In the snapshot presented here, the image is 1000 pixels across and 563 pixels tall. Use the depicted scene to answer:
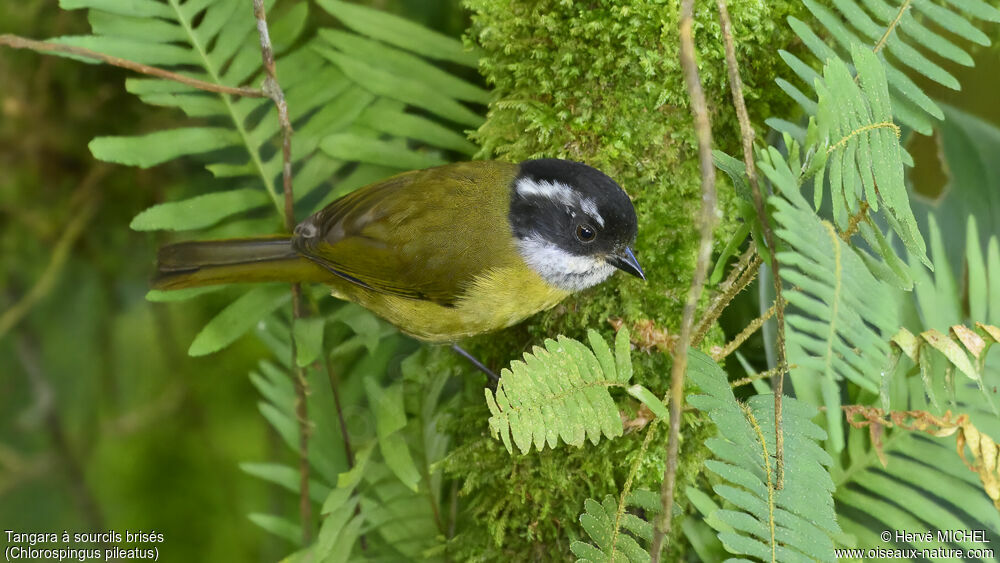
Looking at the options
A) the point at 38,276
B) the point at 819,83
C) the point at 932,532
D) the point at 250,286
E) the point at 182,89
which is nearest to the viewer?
the point at 819,83

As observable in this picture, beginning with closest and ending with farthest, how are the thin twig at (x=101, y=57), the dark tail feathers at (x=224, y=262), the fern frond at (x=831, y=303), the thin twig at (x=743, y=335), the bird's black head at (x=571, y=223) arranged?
the fern frond at (x=831, y=303), the thin twig at (x=743, y=335), the thin twig at (x=101, y=57), the bird's black head at (x=571, y=223), the dark tail feathers at (x=224, y=262)

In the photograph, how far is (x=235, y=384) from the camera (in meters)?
2.91

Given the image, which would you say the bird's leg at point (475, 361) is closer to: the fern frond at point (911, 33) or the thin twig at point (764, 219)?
the thin twig at point (764, 219)

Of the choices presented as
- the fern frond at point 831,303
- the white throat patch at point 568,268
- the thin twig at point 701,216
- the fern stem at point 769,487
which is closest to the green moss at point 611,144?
the white throat patch at point 568,268

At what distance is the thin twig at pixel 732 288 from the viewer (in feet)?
4.06

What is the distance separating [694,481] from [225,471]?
2.00 m

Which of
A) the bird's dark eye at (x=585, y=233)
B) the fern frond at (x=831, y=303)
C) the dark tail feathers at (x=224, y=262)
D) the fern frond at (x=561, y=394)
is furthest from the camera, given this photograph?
the dark tail feathers at (x=224, y=262)

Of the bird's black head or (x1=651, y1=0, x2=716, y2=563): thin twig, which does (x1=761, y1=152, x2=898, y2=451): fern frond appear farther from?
the bird's black head

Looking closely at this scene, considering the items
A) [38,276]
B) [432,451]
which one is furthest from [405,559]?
[38,276]

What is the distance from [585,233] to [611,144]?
0.24 m

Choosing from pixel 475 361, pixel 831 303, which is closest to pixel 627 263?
pixel 475 361

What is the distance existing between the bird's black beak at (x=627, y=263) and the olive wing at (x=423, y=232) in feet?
1.09

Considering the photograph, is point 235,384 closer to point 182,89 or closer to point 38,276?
point 38,276

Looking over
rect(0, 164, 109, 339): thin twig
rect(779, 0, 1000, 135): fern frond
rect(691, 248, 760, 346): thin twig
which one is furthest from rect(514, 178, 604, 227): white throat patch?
rect(0, 164, 109, 339): thin twig
